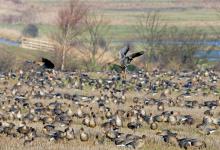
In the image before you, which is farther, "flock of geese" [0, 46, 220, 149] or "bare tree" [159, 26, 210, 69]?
"bare tree" [159, 26, 210, 69]

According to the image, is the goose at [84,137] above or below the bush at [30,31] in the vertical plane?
below

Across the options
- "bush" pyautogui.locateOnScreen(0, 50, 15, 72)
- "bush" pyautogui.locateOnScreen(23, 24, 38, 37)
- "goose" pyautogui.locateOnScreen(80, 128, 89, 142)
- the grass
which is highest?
"bush" pyautogui.locateOnScreen(23, 24, 38, 37)

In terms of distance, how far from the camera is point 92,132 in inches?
580

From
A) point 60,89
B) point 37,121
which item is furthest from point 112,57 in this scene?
point 37,121

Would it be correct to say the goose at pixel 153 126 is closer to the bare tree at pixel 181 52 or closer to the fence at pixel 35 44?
the bare tree at pixel 181 52

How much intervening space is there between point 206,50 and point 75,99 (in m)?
27.8

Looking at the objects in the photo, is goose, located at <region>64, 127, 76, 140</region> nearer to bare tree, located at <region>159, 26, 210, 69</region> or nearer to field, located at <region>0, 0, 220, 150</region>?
field, located at <region>0, 0, 220, 150</region>

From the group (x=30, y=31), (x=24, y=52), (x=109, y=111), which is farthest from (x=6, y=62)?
(x=30, y=31)

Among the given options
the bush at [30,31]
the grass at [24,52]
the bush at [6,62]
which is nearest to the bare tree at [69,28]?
the bush at [6,62]

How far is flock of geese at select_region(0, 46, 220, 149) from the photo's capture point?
553 inches

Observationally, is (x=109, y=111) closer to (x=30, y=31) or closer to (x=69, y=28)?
(x=69, y=28)

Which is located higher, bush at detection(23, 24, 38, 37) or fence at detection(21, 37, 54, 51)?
bush at detection(23, 24, 38, 37)

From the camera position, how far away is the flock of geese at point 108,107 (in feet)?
46.1

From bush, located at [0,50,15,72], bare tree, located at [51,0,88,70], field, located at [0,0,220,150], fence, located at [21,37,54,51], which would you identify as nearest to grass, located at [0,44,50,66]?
fence, located at [21,37,54,51]
